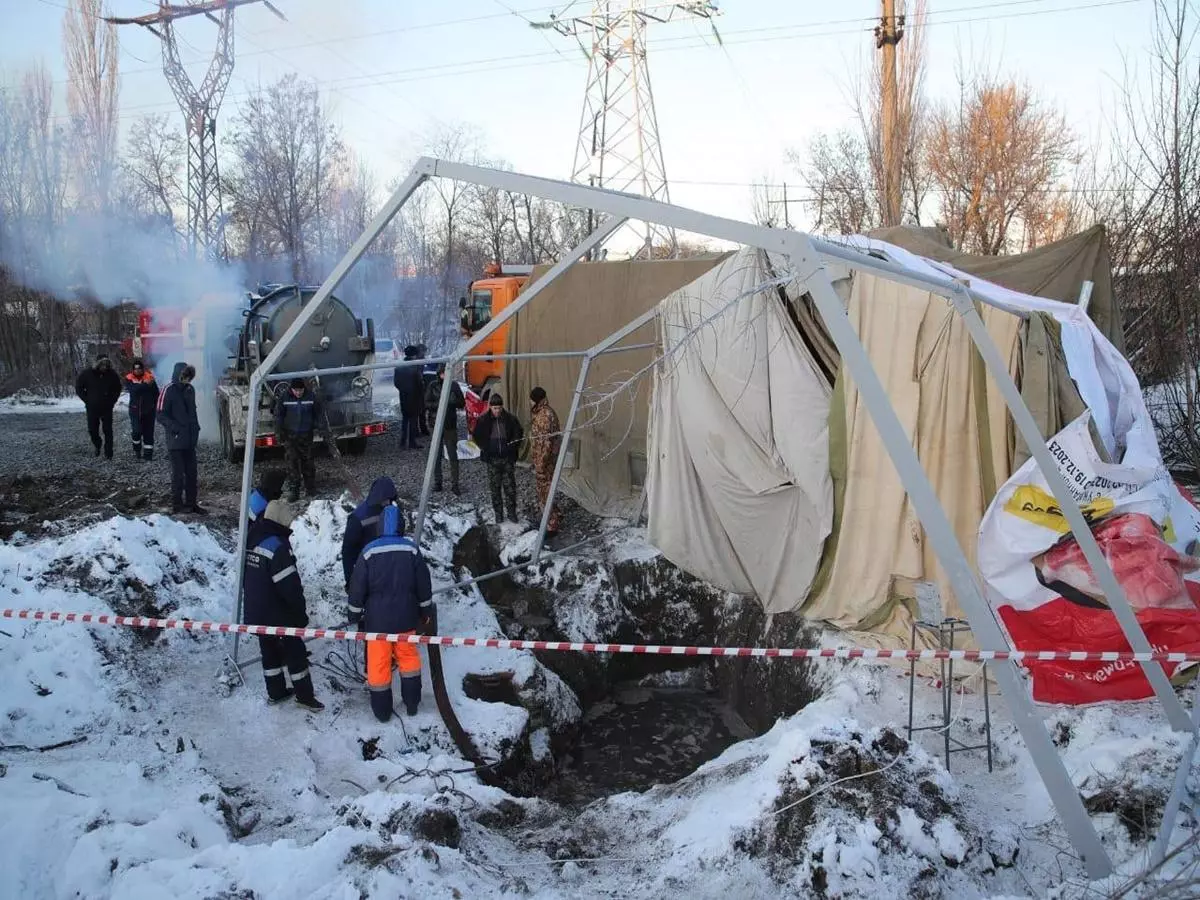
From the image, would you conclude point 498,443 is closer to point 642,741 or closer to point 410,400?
point 642,741

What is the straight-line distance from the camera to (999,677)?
3369 mm

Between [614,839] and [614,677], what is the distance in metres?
3.72

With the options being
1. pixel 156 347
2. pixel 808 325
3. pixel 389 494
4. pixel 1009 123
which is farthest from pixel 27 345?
pixel 1009 123

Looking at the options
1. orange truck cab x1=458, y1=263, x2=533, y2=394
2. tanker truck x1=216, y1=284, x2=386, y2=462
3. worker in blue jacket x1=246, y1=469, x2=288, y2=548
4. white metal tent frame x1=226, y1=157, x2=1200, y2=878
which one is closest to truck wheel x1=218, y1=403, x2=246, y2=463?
tanker truck x1=216, y1=284, x2=386, y2=462

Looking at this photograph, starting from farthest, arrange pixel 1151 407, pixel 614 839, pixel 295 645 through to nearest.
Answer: pixel 1151 407 < pixel 295 645 < pixel 614 839

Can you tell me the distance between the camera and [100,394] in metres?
12.3

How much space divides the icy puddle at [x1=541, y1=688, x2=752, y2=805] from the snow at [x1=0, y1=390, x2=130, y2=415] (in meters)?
18.5

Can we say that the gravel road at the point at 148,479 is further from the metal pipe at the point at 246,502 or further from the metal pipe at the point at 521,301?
the metal pipe at the point at 246,502

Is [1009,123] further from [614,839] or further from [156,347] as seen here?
[156,347]

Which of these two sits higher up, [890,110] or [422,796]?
[890,110]

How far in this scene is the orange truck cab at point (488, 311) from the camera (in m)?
15.0

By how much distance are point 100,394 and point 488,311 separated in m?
6.78

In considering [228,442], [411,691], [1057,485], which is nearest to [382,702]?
[411,691]

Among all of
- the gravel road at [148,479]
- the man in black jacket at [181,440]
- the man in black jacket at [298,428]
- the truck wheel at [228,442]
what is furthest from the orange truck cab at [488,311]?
the man in black jacket at [181,440]
